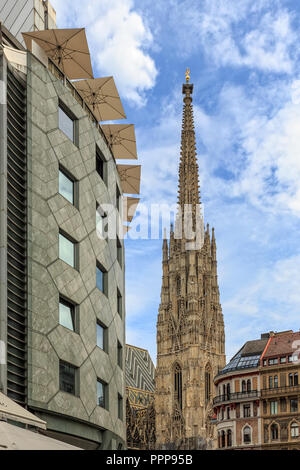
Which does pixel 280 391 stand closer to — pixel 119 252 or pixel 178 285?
pixel 119 252

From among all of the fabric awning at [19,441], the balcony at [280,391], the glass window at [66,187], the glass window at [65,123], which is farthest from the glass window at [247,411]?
the fabric awning at [19,441]

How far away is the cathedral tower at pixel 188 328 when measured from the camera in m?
132

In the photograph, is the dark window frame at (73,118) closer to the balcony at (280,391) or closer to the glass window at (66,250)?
the glass window at (66,250)

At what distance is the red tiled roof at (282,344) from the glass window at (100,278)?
137ft

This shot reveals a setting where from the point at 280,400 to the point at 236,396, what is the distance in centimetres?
515

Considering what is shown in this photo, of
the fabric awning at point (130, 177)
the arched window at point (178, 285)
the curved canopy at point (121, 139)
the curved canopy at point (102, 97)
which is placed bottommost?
the fabric awning at point (130, 177)

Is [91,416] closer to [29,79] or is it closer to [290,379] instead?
[29,79]

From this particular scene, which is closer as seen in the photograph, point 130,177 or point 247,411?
point 130,177

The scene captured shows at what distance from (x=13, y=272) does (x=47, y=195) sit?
454 centimetres

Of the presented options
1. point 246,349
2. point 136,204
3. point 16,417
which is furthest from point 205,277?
point 16,417

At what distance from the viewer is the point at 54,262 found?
30.7 m

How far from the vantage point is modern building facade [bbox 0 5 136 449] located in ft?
90.2

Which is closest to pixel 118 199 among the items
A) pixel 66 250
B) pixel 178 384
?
pixel 66 250
